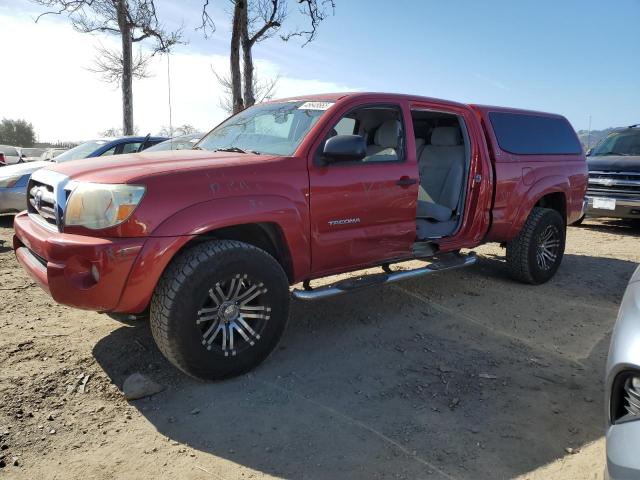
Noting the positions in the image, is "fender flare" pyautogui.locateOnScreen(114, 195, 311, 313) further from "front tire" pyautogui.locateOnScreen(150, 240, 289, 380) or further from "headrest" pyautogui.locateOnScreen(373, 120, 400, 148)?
"headrest" pyautogui.locateOnScreen(373, 120, 400, 148)

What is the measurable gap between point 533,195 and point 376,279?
240 centimetres

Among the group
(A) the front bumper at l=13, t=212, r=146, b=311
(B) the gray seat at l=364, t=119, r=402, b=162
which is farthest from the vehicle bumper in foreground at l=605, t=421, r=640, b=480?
(B) the gray seat at l=364, t=119, r=402, b=162

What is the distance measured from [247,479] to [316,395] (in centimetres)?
81

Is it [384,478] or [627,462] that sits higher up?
[627,462]

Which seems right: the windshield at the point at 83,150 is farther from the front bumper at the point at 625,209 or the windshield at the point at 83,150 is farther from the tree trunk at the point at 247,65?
the front bumper at the point at 625,209

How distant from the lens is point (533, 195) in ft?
17.4

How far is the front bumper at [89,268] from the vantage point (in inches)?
109

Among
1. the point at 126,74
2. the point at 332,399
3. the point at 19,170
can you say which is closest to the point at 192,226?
the point at 332,399

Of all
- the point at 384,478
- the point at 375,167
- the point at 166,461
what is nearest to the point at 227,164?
the point at 375,167

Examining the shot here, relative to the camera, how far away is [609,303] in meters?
5.00

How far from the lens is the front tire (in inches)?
116

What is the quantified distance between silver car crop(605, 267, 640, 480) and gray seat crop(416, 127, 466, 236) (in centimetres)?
295

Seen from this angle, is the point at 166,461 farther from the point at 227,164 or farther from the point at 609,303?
the point at 609,303

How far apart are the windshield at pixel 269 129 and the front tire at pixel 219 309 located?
0.95 meters
